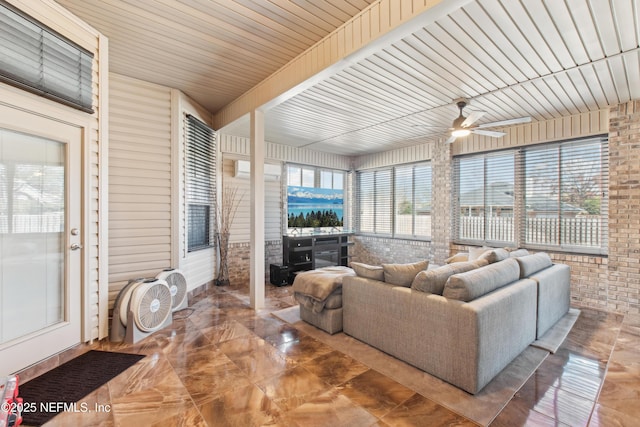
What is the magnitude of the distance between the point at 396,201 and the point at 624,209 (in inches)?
154

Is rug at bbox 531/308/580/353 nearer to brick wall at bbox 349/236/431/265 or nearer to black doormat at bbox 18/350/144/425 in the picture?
brick wall at bbox 349/236/431/265

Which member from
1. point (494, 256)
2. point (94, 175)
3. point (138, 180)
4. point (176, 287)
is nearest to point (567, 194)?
point (494, 256)

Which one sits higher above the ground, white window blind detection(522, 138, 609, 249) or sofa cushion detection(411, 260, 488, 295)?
white window blind detection(522, 138, 609, 249)

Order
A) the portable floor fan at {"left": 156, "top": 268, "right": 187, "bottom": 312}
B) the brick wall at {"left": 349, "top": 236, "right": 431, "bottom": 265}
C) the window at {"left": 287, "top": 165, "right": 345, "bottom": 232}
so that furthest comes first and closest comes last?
the window at {"left": 287, "top": 165, "right": 345, "bottom": 232}, the brick wall at {"left": 349, "top": 236, "right": 431, "bottom": 265}, the portable floor fan at {"left": 156, "top": 268, "right": 187, "bottom": 312}

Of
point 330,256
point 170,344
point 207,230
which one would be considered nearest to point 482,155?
point 330,256

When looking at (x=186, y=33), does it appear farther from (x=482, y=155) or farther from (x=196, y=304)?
(x=482, y=155)

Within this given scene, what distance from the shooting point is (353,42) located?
251 centimetres

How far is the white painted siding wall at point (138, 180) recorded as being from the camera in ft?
11.5

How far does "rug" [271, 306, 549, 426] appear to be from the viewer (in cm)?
203

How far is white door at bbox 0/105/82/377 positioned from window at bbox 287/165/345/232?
419cm

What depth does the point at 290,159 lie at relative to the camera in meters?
6.69

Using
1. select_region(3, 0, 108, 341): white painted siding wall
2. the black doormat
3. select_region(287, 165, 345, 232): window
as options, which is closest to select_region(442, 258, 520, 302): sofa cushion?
the black doormat

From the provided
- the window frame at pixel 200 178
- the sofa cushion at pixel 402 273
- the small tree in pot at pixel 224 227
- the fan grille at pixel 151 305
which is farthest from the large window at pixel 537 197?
the fan grille at pixel 151 305

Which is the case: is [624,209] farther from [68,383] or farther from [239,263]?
[68,383]
